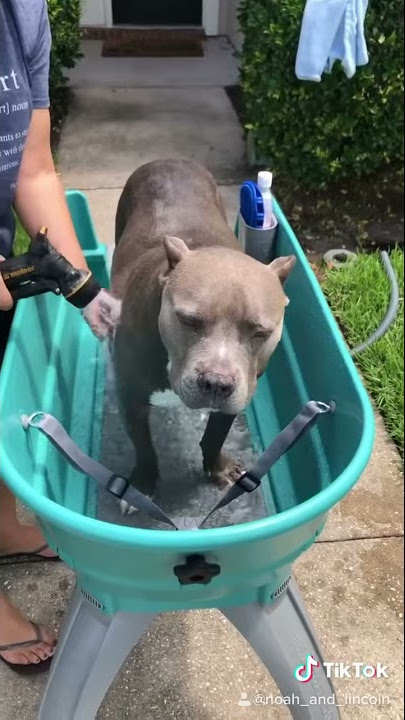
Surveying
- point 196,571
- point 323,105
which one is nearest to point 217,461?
point 196,571

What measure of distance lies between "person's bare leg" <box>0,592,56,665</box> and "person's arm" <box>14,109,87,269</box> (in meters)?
→ 0.83

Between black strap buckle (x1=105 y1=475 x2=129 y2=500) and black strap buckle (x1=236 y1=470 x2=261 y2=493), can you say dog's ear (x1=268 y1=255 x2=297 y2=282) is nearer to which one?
black strap buckle (x1=236 y1=470 x2=261 y2=493)

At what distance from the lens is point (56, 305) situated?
6.19 feet

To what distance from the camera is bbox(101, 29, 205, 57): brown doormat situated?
1546 mm

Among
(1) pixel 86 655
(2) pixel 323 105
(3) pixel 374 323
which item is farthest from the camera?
(2) pixel 323 105

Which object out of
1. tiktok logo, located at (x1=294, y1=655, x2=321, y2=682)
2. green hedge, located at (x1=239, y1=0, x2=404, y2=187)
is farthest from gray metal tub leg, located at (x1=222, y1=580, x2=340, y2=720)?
green hedge, located at (x1=239, y1=0, x2=404, y2=187)

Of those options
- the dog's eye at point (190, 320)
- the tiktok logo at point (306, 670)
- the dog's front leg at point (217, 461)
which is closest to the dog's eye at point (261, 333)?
the dog's eye at point (190, 320)

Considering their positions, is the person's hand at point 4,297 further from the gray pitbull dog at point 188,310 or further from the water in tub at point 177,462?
the water in tub at point 177,462

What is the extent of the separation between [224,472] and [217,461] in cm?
4

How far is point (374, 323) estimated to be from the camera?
8.43ft

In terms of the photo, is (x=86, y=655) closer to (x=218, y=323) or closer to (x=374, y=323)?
(x=218, y=323)

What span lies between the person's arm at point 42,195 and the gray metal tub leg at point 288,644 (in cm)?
86

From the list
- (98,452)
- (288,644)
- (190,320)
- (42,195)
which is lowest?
(98,452)

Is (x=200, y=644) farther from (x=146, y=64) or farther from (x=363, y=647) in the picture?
(x=146, y=64)
